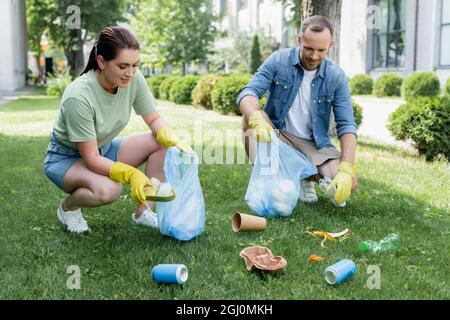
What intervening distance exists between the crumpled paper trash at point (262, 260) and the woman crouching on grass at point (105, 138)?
23.1 inches

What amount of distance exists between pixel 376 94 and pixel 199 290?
16.7 meters

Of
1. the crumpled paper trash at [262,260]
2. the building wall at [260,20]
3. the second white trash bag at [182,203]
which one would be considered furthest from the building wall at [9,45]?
the crumpled paper trash at [262,260]

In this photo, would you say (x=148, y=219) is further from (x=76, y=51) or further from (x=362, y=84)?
(x=76, y=51)

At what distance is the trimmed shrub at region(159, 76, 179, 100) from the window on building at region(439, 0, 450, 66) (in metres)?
8.14

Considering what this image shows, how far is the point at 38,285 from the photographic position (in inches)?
96.6

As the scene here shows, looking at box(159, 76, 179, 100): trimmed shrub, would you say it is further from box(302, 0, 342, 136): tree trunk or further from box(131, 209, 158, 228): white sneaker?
box(131, 209, 158, 228): white sneaker

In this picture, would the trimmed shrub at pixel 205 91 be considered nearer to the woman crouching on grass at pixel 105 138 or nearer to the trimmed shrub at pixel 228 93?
the trimmed shrub at pixel 228 93

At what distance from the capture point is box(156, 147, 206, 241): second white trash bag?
3.00 meters

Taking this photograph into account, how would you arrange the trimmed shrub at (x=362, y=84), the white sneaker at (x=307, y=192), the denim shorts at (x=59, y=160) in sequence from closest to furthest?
the denim shorts at (x=59, y=160), the white sneaker at (x=307, y=192), the trimmed shrub at (x=362, y=84)

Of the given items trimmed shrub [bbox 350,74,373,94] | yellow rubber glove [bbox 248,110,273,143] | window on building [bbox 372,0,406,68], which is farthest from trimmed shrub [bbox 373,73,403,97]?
yellow rubber glove [bbox 248,110,273,143]

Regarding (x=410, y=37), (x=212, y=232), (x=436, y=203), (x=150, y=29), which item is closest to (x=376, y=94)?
(x=410, y=37)

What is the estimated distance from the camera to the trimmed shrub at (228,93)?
10977mm

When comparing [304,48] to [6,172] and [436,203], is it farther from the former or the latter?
[6,172]

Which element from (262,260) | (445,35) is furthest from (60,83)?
(262,260)
